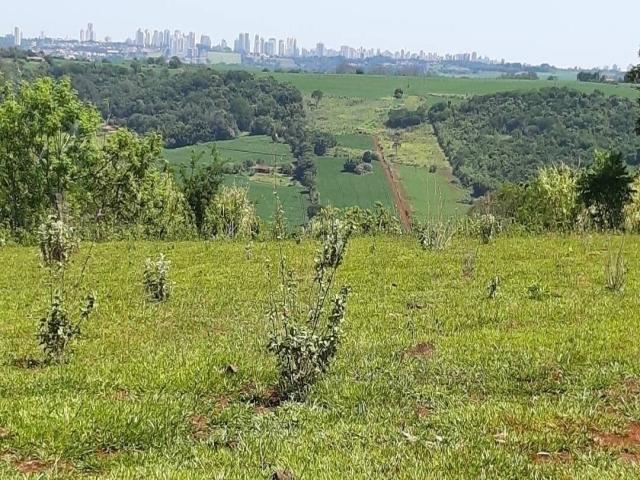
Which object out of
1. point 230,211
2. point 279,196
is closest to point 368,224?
point 230,211

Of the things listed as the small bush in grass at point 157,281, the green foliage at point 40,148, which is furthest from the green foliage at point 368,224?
the green foliage at point 40,148

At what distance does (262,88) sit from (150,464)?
14365 cm

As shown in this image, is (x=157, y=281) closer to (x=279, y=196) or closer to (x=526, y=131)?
(x=279, y=196)

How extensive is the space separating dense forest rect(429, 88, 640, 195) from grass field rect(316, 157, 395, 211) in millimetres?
13656

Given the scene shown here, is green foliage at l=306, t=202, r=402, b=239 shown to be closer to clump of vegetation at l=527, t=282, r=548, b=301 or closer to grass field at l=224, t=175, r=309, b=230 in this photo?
grass field at l=224, t=175, r=309, b=230

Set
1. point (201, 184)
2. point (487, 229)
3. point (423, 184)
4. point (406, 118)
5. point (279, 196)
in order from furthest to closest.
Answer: point (406, 118) → point (423, 184) → point (201, 184) → point (487, 229) → point (279, 196)

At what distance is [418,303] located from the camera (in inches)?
567

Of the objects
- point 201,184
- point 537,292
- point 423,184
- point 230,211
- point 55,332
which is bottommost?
point 423,184

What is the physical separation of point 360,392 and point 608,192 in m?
24.0

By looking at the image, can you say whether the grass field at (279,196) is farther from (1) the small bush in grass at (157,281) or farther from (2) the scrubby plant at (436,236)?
(2) the scrubby plant at (436,236)

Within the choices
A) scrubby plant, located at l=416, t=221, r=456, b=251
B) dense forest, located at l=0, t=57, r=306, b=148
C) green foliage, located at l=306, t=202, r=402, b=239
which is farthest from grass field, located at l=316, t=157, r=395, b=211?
scrubby plant, located at l=416, t=221, r=456, b=251

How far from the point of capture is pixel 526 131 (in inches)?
4943

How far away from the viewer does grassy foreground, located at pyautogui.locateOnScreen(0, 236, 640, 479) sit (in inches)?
252

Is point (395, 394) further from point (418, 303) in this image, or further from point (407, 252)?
point (407, 252)
